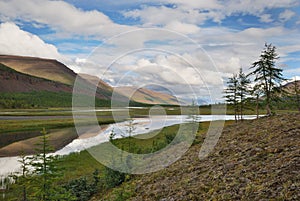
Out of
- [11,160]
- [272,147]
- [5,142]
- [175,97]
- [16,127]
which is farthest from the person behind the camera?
[16,127]

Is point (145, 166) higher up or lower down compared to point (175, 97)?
lower down

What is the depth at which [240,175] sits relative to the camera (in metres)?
12.5

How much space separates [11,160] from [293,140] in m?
38.0

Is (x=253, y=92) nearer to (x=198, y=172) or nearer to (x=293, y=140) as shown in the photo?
(x=293, y=140)

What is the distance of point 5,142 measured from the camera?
5306cm

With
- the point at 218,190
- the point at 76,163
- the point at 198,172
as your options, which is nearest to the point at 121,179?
the point at 198,172

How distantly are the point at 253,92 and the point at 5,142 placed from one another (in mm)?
47986

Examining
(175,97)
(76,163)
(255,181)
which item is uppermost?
(175,97)

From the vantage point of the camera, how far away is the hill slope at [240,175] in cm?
1031

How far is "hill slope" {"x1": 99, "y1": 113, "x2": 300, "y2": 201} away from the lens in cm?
1031

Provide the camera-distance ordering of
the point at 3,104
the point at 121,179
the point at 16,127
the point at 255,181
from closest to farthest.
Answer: the point at 255,181, the point at 121,179, the point at 16,127, the point at 3,104

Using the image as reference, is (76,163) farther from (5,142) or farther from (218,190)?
(218,190)

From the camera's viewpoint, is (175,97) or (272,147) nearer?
(272,147)

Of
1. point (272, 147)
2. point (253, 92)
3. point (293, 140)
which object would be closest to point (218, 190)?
point (272, 147)
